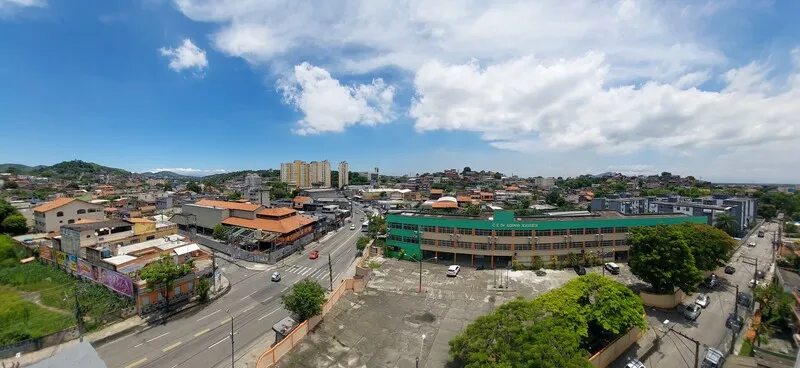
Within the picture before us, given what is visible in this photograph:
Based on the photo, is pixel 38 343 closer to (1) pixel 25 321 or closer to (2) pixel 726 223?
(1) pixel 25 321

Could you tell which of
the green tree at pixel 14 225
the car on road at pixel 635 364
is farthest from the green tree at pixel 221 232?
the car on road at pixel 635 364

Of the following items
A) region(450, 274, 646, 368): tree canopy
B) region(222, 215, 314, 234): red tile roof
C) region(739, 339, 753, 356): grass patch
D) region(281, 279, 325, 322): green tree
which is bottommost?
region(739, 339, 753, 356): grass patch

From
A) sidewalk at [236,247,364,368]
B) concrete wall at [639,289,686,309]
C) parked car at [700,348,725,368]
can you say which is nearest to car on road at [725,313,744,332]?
concrete wall at [639,289,686,309]

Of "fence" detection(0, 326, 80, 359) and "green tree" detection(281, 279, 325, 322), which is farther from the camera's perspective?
"green tree" detection(281, 279, 325, 322)

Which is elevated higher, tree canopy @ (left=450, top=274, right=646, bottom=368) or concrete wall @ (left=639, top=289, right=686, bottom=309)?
tree canopy @ (left=450, top=274, right=646, bottom=368)

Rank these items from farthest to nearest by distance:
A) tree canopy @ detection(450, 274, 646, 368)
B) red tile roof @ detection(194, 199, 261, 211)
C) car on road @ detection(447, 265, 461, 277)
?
1. red tile roof @ detection(194, 199, 261, 211)
2. car on road @ detection(447, 265, 461, 277)
3. tree canopy @ detection(450, 274, 646, 368)

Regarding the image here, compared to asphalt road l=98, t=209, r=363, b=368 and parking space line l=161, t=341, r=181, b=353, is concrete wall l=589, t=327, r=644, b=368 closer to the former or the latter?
asphalt road l=98, t=209, r=363, b=368
